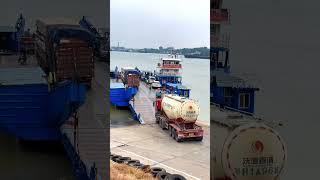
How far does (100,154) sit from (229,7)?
206cm

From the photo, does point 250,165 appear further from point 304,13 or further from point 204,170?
point 204,170

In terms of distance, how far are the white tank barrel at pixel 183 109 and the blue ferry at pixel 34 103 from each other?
18.8 feet

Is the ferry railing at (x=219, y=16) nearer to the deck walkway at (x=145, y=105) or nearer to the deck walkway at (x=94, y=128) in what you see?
the deck walkway at (x=94, y=128)

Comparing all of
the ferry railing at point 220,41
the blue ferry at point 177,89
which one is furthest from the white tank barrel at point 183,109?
the ferry railing at point 220,41

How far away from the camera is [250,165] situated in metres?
4.17

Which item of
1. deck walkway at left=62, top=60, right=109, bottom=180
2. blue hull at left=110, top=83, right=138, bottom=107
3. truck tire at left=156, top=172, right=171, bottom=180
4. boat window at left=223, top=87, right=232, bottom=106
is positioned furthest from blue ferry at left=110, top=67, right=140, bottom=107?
deck walkway at left=62, top=60, right=109, bottom=180

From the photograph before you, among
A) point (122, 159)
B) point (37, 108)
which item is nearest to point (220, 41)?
point (37, 108)

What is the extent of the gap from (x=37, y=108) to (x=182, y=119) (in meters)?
5.95

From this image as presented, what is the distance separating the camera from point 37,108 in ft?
11.4

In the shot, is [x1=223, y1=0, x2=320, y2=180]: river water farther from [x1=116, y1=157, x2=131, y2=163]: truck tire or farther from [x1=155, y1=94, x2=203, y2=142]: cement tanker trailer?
[x1=155, y1=94, x2=203, y2=142]: cement tanker trailer

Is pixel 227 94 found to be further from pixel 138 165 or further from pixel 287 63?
pixel 138 165

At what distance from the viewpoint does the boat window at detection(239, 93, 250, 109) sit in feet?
13.6

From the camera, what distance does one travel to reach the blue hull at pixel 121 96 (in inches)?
428

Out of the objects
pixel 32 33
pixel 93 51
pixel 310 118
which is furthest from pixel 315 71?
pixel 32 33
